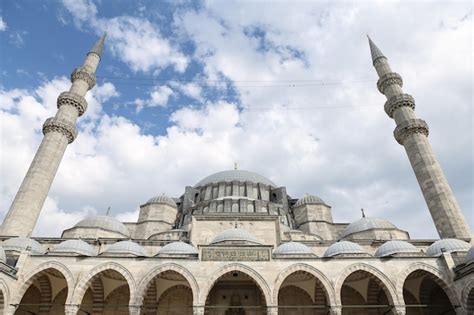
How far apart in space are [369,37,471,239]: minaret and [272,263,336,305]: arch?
27.9 ft

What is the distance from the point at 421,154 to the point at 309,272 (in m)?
11.4

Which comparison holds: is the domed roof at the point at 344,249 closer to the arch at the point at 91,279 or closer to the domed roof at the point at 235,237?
the domed roof at the point at 235,237

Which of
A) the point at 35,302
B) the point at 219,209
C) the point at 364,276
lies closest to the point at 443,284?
the point at 364,276

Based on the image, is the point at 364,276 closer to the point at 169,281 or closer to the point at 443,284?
the point at 443,284

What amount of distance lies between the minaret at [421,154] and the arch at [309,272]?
850cm

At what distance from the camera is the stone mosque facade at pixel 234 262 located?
12.0 m

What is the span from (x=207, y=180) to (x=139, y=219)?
6.46 meters

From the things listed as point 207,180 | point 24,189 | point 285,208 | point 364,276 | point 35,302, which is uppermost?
point 207,180

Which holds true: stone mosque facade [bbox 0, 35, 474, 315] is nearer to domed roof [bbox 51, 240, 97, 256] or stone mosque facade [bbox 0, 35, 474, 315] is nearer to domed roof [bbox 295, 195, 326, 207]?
domed roof [bbox 51, 240, 97, 256]

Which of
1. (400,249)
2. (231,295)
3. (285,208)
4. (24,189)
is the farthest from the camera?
(285,208)

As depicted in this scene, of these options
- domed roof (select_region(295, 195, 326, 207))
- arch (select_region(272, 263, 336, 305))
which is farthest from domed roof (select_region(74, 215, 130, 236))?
domed roof (select_region(295, 195, 326, 207))

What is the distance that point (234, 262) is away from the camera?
12.4 meters

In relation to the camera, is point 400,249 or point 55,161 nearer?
point 400,249

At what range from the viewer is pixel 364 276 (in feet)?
46.6
